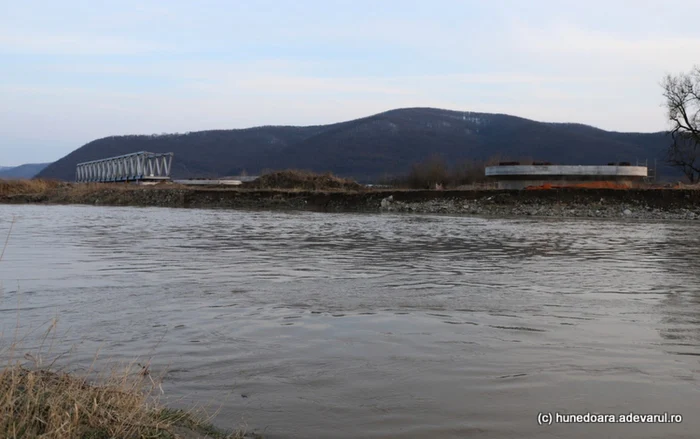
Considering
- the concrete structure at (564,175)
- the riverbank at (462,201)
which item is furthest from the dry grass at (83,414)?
the concrete structure at (564,175)

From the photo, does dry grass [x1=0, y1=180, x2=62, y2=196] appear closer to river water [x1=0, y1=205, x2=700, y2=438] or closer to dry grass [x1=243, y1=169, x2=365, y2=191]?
dry grass [x1=243, y1=169, x2=365, y2=191]

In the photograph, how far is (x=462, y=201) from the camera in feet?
136

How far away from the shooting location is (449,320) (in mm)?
8625

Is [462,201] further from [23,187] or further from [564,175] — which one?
[23,187]

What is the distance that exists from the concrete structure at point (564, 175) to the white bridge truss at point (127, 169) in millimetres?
65266

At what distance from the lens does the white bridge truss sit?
105 metres

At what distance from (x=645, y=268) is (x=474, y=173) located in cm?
5577

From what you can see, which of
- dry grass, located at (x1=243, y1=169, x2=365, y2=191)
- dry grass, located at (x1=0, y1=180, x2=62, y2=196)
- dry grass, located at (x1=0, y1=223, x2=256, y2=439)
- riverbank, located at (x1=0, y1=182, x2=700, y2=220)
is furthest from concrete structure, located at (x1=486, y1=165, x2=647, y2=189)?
dry grass, located at (x1=0, y1=180, x2=62, y2=196)

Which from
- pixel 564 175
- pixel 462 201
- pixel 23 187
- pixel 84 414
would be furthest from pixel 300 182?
pixel 84 414

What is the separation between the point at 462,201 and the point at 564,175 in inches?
397

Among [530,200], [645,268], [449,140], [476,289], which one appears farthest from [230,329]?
[449,140]

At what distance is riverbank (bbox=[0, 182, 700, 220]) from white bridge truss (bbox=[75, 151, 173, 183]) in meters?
47.4

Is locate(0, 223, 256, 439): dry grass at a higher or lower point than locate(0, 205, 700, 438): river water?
higher

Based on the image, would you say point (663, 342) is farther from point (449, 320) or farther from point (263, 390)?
point (263, 390)
